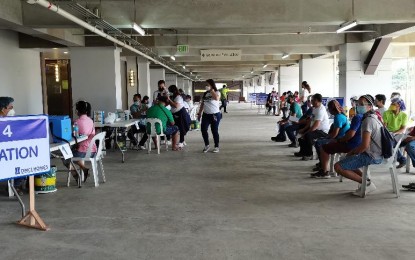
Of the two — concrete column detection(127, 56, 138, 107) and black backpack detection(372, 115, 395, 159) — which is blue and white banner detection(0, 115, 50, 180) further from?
concrete column detection(127, 56, 138, 107)

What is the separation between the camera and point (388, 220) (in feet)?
16.3

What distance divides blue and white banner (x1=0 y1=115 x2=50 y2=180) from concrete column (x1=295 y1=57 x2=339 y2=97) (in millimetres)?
19880

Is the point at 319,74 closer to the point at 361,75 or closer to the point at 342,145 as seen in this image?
the point at 361,75

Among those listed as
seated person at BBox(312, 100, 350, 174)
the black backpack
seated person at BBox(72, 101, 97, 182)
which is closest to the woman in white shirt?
seated person at BBox(72, 101, 97, 182)

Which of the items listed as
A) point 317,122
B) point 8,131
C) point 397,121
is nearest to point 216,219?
point 8,131

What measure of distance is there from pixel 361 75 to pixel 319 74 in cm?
764

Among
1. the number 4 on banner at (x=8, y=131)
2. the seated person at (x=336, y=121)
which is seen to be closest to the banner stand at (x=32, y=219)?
the number 4 on banner at (x=8, y=131)

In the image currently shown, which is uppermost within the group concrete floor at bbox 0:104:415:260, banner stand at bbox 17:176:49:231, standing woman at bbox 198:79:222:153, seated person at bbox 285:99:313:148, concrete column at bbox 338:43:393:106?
concrete column at bbox 338:43:393:106

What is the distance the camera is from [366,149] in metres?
5.88

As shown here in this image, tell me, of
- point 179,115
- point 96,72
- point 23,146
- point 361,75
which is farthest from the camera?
point 361,75

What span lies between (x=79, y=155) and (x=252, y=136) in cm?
779

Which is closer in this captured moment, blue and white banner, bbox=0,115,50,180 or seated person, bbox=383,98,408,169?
blue and white banner, bbox=0,115,50,180

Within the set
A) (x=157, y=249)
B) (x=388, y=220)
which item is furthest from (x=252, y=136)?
(x=157, y=249)

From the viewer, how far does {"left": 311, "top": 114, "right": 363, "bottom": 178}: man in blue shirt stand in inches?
257
